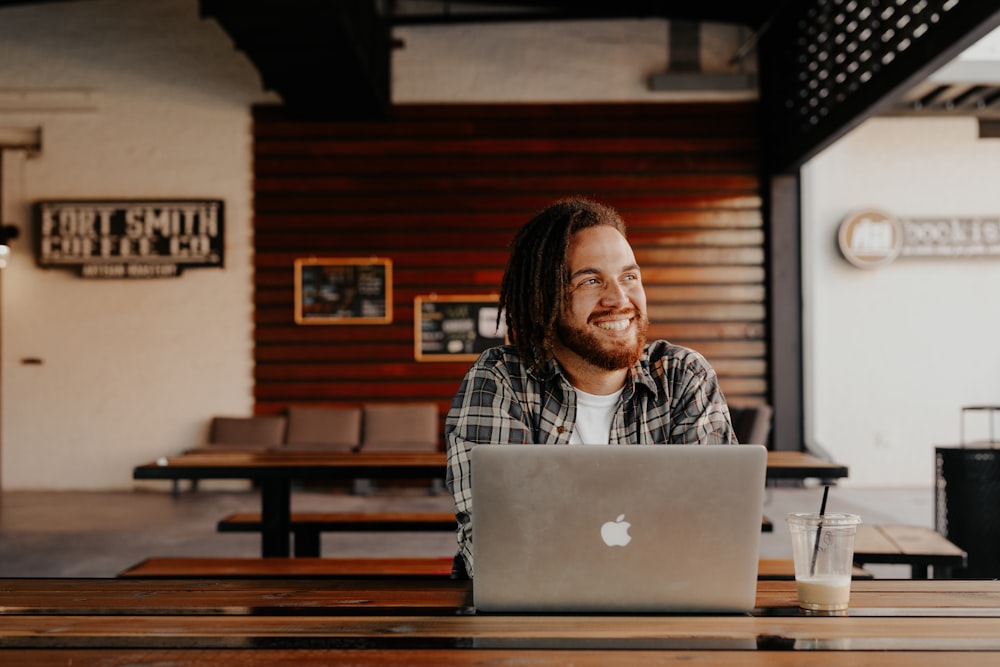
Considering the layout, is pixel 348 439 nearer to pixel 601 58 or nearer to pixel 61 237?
pixel 61 237

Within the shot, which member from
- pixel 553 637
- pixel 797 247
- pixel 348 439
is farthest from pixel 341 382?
pixel 553 637

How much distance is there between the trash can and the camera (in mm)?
3604

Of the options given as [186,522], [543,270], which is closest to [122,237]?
[186,522]

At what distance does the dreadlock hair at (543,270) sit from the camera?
1.74 meters

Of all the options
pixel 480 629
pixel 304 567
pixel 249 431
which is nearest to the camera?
pixel 480 629

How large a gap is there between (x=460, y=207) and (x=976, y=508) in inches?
194

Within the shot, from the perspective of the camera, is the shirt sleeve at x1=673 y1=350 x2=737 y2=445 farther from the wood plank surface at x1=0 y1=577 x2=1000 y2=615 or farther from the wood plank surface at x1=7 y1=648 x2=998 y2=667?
the wood plank surface at x1=7 y1=648 x2=998 y2=667

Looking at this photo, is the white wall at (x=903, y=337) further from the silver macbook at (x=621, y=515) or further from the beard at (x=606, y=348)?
the silver macbook at (x=621, y=515)

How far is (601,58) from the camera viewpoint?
742 cm

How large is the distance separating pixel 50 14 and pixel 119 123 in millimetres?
1252

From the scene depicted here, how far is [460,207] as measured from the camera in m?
7.42

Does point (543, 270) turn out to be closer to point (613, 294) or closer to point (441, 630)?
point (613, 294)

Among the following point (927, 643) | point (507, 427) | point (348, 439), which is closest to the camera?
point (927, 643)

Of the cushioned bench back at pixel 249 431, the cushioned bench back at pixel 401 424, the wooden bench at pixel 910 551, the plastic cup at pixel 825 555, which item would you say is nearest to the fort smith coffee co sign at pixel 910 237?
the cushioned bench back at pixel 401 424
